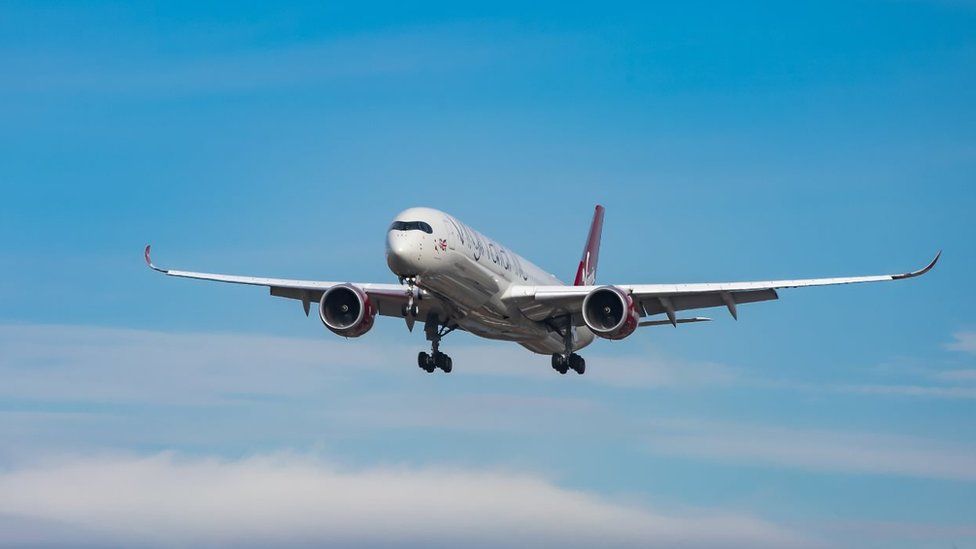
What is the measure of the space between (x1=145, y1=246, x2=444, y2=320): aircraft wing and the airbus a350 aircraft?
1.8 inches

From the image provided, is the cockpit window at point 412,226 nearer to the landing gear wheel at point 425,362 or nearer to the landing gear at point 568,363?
the landing gear wheel at point 425,362

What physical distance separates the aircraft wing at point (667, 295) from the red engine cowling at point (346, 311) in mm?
4780

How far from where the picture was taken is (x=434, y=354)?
56.1 metres

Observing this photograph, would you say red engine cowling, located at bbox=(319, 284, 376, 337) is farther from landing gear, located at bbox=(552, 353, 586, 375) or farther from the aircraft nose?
landing gear, located at bbox=(552, 353, 586, 375)

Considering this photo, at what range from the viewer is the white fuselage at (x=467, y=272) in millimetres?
48219

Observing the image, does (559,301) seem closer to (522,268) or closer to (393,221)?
(522,268)

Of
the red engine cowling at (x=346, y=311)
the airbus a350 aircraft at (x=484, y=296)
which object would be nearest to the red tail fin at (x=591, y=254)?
the airbus a350 aircraft at (x=484, y=296)

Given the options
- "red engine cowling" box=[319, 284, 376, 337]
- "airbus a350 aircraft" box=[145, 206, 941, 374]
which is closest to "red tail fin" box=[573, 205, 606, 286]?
"airbus a350 aircraft" box=[145, 206, 941, 374]

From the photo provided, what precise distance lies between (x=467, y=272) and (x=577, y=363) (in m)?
8.29

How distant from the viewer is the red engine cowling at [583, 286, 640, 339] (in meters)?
51.8

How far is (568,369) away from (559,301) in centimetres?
476

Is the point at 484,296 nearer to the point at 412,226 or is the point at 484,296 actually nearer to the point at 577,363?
the point at 412,226

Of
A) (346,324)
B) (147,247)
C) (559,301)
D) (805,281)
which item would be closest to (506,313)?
(559,301)

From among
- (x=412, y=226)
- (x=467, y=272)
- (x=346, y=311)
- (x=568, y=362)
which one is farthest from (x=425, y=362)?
(x=412, y=226)
